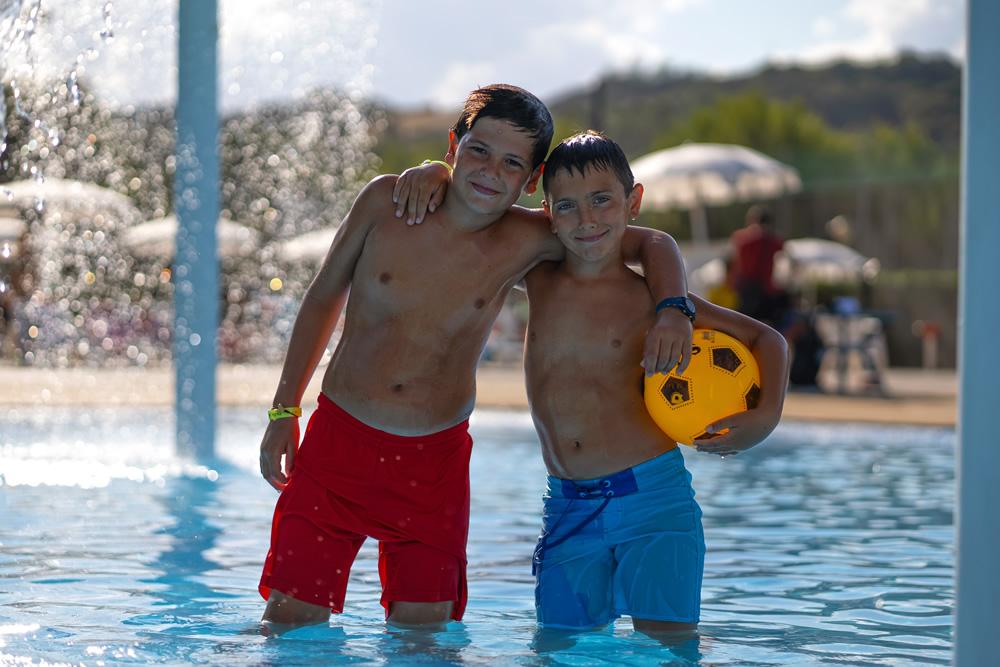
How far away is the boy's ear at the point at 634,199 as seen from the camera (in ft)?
12.5

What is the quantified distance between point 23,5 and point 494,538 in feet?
10.5

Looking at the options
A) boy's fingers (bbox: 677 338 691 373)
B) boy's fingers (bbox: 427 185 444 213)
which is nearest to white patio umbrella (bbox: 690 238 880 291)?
boy's fingers (bbox: 427 185 444 213)

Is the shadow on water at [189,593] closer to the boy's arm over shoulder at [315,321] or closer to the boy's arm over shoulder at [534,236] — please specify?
the boy's arm over shoulder at [315,321]

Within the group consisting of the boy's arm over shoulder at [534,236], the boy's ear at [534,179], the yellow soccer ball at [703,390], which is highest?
the boy's ear at [534,179]

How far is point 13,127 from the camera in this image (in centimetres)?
1242

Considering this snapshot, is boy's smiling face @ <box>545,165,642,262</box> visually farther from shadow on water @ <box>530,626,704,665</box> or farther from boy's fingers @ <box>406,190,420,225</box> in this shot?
shadow on water @ <box>530,626,704,665</box>

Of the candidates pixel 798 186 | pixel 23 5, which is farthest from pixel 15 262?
pixel 23 5

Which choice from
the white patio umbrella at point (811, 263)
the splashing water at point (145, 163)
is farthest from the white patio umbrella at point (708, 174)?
the white patio umbrella at point (811, 263)

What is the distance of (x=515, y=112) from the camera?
374 cm

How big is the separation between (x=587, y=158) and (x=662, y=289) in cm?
40

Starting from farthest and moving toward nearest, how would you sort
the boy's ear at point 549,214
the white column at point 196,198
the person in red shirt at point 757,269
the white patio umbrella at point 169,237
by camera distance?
the white patio umbrella at point 169,237, the person in red shirt at point 757,269, the white column at point 196,198, the boy's ear at point 549,214

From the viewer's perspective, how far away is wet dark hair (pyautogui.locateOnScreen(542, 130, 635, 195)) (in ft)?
12.1

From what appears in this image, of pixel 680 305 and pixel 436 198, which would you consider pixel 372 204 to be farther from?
pixel 680 305

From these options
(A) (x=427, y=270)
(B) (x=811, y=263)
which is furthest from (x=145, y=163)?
(B) (x=811, y=263)
